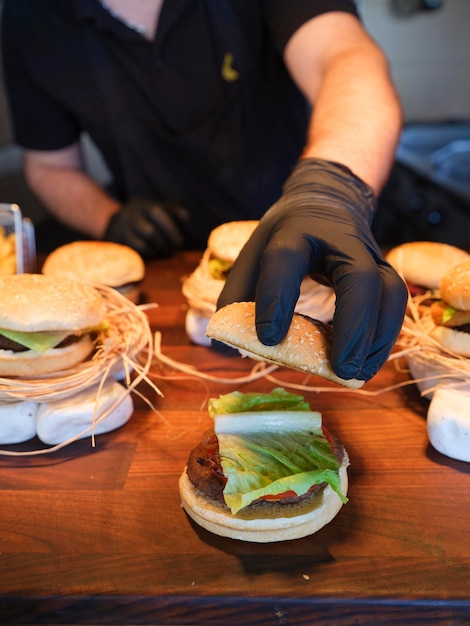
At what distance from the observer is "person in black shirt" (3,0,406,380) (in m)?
2.05

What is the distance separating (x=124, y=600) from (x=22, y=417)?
55 centimetres

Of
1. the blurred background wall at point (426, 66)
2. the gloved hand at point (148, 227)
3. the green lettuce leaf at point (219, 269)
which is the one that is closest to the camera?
the green lettuce leaf at point (219, 269)

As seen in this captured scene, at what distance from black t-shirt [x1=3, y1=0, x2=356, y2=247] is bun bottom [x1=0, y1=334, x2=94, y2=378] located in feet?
4.61

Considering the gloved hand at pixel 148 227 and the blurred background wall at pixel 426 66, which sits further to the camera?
the blurred background wall at pixel 426 66

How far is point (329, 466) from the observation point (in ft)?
3.76

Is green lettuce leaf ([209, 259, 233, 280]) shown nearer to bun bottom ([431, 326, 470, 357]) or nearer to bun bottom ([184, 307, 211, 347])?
bun bottom ([184, 307, 211, 347])

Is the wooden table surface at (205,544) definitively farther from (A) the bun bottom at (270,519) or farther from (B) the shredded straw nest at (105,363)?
(B) the shredded straw nest at (105,363)

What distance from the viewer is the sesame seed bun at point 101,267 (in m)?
2.00

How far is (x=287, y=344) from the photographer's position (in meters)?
1.11

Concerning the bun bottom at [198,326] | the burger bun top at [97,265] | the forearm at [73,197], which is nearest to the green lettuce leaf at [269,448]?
the bun bottom at [198,326]

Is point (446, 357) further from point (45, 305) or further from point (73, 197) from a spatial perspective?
point (73, 197)

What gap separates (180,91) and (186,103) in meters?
0.05

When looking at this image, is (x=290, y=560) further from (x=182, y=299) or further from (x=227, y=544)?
(x=182, y=299)

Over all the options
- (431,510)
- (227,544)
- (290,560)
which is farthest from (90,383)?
(431,510)
